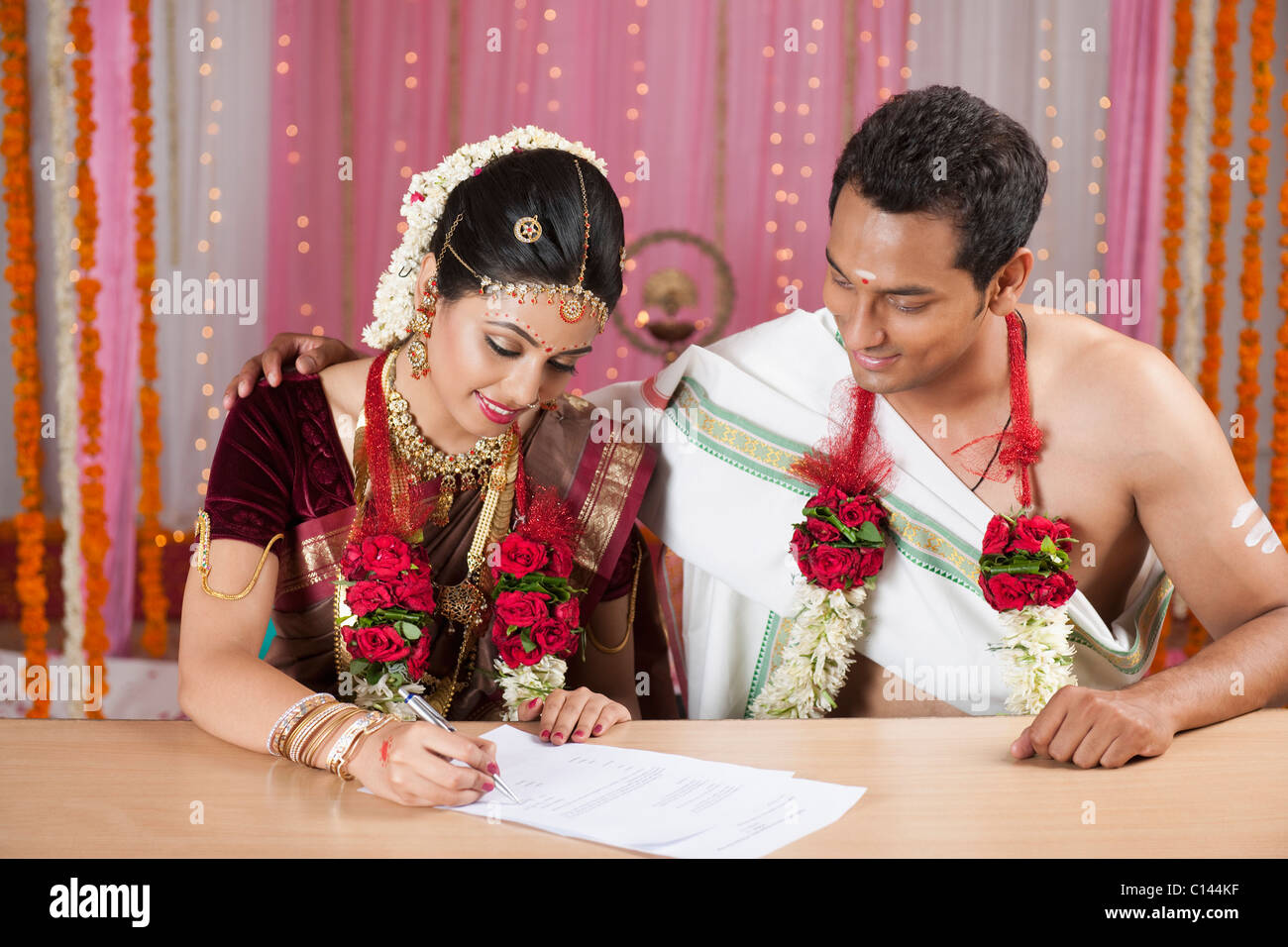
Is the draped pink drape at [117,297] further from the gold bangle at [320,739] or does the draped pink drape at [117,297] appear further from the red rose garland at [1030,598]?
the red rose garland at [1030,598]

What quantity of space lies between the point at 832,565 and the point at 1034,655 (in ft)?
1.26

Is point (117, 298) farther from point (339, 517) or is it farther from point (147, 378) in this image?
point (339, 517)

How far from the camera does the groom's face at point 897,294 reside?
1.77m

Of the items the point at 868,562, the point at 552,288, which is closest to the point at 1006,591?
the point at 868,562

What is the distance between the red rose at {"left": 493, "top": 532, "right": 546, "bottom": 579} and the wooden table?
293 mm

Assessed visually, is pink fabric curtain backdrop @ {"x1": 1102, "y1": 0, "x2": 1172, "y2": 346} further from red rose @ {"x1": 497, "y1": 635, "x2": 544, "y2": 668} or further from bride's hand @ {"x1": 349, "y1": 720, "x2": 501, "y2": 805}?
bride's hand @ {"x1": 349, "y1": 720, "x2": 501, "y2": 805}

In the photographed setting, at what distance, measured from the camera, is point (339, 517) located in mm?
1889

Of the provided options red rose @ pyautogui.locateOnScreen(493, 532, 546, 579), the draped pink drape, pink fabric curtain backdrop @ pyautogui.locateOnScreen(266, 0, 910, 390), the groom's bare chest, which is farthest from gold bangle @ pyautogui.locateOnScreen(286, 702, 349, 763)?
the draped pink drape

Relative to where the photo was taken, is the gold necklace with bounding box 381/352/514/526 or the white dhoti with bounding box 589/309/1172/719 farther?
the white dhoti with bounding box 589/309/1172/719

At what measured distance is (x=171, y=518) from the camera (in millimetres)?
4660

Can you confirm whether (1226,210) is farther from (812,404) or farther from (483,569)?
(483,569)

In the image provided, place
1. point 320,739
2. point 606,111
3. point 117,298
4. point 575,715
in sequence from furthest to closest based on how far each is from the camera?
1. point 606,111
2. point 117,298
3. point 575,715
4. point 320,739

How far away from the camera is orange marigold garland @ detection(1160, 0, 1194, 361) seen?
4484mm

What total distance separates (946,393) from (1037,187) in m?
0.42
